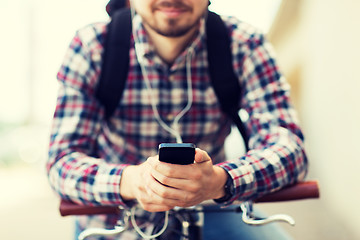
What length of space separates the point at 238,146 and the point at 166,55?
37.6 inches

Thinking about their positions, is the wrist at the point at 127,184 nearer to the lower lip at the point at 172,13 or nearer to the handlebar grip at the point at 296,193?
the handlebar grip at the point at 296,193

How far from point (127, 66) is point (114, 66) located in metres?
0.03

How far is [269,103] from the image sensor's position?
0.88 m

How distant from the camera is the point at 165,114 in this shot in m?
0.93

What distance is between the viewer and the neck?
3.04 feet

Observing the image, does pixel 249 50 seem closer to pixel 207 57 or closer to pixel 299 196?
pixel 207 57

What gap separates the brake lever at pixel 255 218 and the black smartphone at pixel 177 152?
0.21m

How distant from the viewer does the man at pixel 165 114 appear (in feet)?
2.43

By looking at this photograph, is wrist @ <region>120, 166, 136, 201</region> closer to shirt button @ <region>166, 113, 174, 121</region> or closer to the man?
the man
